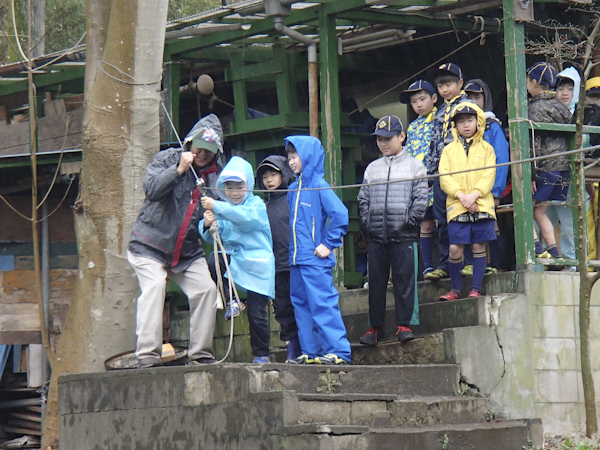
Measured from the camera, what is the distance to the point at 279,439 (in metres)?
6.16

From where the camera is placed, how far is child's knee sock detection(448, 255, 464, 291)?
7.79m

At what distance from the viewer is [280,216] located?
7.63 m

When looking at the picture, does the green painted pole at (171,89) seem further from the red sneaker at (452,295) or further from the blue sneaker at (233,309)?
the red sneaker at (452,295)

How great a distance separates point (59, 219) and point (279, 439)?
19.9ft

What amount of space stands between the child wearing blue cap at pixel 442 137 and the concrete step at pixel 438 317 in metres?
0.45

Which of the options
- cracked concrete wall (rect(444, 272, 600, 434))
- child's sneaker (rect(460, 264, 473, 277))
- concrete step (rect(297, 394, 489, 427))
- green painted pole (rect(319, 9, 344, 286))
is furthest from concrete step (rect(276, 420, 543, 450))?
green painted pole (rect(319, 9, 344, 286))

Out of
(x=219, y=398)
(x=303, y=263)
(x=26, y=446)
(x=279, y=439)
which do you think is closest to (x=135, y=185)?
(x=303, y=263)

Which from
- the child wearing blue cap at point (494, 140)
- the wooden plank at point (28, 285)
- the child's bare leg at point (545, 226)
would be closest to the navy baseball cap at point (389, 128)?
the child wearing blue cap at point (494, 140)

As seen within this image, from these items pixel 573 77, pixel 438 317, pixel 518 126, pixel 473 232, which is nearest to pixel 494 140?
pixel 518 126

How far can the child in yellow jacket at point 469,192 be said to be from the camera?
25.0 ft

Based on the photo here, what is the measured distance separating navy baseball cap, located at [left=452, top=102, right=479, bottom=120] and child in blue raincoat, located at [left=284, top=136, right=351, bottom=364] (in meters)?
1.16

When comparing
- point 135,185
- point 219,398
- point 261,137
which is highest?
point 261,137

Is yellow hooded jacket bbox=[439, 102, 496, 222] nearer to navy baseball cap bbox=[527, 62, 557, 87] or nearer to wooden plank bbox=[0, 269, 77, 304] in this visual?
navy baseball cap bbox=[527, 62, 557, 87]

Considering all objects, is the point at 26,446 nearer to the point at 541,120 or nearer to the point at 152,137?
the point at 152,137
